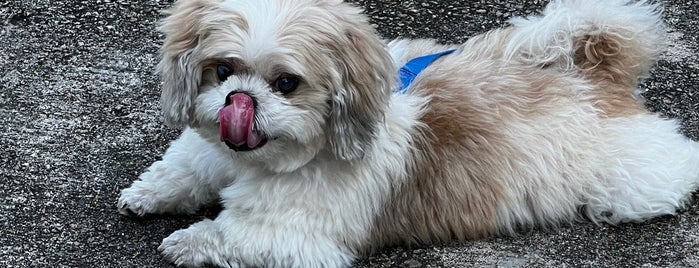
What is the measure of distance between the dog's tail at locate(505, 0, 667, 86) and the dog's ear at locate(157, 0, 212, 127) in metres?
1.32

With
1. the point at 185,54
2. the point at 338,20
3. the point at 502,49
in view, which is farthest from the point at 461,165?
the point at 185,54

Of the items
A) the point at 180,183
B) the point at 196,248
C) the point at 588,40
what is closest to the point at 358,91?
the point at 196,248

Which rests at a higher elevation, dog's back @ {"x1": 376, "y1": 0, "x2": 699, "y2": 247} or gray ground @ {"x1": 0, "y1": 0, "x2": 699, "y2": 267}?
dog's back @ {"x1": 376, "y1": 0, "x2": 699, "y2": 247}

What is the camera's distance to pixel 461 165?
3805 millimetres

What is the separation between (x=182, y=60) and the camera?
328 centimetres

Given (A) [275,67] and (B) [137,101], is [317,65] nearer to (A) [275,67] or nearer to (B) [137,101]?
(A) [275,67]

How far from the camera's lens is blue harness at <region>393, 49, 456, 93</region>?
3870 millimetres

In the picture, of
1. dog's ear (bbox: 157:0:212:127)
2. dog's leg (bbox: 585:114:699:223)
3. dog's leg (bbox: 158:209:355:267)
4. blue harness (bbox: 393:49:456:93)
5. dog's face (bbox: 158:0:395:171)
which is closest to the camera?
dog's face (bbox: 158:0:395:171)

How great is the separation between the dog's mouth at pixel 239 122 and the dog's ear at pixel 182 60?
154mm

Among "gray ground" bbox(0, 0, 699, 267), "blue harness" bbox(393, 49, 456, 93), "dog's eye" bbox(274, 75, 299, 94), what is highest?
"dog's eye" bbox(274, 75, 299, 94)

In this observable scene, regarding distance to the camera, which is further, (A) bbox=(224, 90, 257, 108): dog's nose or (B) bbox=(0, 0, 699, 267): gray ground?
(B) bbox=(0, 0, 699, 267): gray ground

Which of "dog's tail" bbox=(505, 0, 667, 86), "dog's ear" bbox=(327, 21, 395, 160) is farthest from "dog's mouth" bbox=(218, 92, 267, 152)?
"dog's tail" bbox=(505, 0, 667, 86)

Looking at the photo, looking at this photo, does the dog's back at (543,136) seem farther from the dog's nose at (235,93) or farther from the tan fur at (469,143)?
the dog's nose at (235,93)

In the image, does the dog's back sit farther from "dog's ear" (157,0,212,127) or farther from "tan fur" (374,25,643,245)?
"dog's ear" (157,0,212,127)
